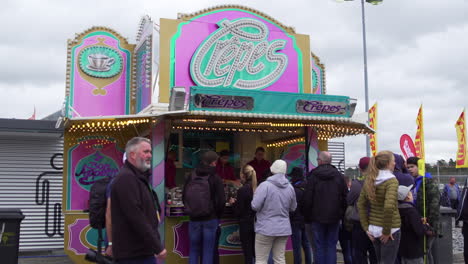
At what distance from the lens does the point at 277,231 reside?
701 cm

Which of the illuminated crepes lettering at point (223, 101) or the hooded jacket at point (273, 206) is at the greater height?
the illuminated crepes lettering at point (223, 101)

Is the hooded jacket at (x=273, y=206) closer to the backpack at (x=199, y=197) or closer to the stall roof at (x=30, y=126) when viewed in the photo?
the backpack at (x=199, y=197)

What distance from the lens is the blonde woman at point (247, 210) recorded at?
25.6 feet

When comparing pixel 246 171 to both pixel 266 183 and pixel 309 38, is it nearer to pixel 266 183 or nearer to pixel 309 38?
pixel 266 183

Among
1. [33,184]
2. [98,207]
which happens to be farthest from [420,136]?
[33,184]

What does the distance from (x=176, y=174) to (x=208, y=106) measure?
3.03m

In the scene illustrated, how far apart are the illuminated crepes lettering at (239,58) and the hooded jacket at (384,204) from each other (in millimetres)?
4994

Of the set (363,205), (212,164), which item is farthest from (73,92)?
(363,205)

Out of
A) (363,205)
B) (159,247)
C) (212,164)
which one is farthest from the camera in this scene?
(212,164)

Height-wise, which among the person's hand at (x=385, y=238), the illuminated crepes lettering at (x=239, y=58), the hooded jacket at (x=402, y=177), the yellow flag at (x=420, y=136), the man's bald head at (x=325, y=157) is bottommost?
the person's hand at (x=385, y=238)

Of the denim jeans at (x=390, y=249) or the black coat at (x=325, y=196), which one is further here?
the black coat at (x=325, y=196)

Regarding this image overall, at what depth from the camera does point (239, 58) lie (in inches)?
413

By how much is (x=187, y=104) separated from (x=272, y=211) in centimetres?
236

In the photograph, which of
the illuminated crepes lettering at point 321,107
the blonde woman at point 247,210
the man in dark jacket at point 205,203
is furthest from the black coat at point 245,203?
the illuminated crepes lettering at point 321,107
